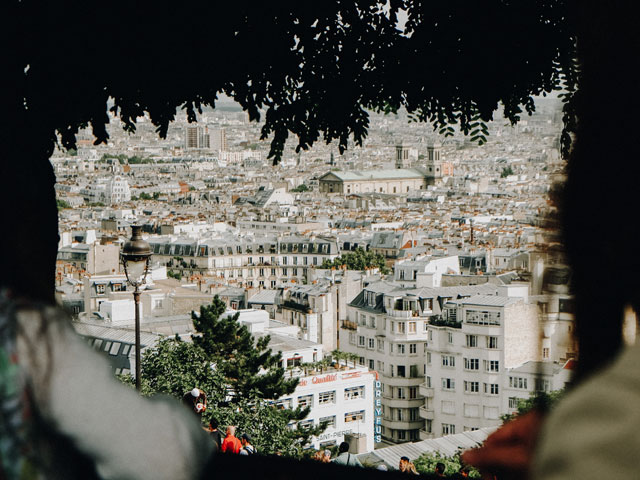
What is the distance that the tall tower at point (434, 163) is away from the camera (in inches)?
4119

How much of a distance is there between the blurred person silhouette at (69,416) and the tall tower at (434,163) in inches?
4075

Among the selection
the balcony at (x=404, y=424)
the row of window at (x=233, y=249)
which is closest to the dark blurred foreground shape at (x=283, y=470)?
the balcony at (x=404, y=424)

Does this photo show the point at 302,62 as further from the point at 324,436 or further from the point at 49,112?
the point at 324,436

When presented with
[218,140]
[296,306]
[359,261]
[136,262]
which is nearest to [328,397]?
[296,306]

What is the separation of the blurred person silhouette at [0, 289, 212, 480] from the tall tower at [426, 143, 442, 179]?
103502mm

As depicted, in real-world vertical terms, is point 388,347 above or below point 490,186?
below

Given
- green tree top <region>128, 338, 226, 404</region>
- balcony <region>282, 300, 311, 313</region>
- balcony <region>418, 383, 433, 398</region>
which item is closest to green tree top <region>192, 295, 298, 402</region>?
green tree top <region>128, 338, 226, 404</region>

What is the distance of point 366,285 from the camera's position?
38.2m

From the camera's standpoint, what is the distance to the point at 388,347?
3319cm

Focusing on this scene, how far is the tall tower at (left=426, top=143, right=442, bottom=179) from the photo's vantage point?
10462cm

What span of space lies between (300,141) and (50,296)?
10.9 feet

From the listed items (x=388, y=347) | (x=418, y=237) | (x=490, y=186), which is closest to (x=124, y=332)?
(x=388, y=347)

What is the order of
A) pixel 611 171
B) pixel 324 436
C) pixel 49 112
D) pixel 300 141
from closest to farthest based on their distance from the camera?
pixel 611 171 → pixel 49 112 → pixel 300 141 → pixel 324 436

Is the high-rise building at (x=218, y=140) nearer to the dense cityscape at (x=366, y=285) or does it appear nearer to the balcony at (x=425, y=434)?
the dense cityscape at (x=366, y=285)
